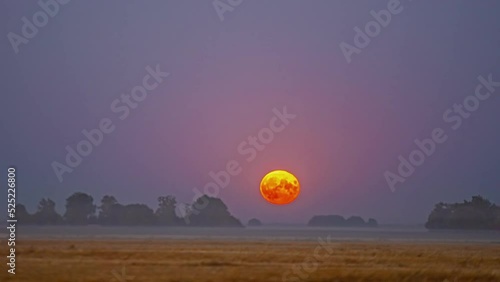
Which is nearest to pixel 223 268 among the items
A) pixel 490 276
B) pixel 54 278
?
pixel 54 278

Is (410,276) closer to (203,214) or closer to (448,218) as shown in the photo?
(448,218)

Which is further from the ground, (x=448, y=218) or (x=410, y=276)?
(x=448, y=218)

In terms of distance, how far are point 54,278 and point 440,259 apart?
3032 centimetres

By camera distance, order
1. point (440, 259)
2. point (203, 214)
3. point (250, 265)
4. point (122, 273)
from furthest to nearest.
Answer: point (203, 214), point (440, 259), point (250, 265), point (122, 273)

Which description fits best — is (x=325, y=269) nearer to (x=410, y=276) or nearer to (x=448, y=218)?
(x=410, y=276)

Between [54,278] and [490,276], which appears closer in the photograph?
[54,278]

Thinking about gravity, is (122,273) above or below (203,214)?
below

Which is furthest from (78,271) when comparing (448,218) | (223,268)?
(448,218)

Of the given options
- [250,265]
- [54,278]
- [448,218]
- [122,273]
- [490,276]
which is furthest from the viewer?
[448,218]

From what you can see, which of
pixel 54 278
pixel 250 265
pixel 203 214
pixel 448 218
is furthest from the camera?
pixel 203 214

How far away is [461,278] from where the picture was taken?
4053cm

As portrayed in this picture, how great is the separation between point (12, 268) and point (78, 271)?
3.44 meters

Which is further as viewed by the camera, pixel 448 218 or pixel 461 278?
pixel 448 218

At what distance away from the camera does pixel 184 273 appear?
39.7 metres
